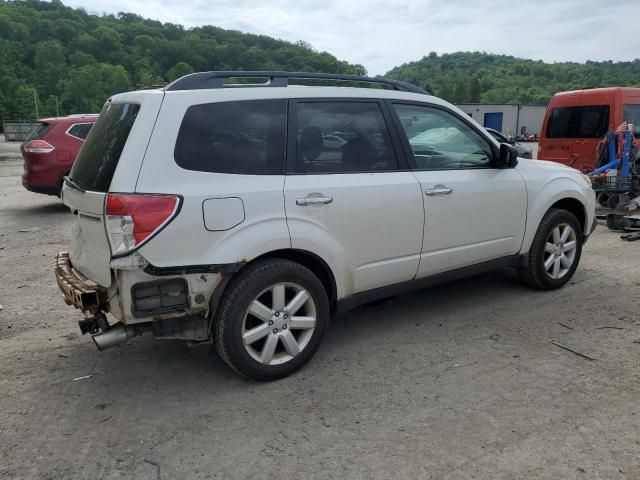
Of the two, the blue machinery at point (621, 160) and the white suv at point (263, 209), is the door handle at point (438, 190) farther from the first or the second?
the blue machinery at point (621, 160)

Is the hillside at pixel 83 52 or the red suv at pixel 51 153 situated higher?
the hillside at pixel 83 52

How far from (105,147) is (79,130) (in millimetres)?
7148

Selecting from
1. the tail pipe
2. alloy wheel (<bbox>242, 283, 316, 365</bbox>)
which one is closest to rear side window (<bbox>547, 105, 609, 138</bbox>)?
alloy wheel (<bbox>242, 283, 316, 365</bbox>)

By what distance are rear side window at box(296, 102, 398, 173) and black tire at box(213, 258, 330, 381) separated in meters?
0.69

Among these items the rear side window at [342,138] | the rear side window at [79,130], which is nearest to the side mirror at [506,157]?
the rear side window at [342,138]

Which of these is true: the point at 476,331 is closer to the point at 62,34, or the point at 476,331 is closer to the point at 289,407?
the point at 289,407

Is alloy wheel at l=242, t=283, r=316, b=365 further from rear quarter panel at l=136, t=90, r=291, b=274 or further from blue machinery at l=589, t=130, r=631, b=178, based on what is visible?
blue machinery at l=589, t=130, r=631, b=178

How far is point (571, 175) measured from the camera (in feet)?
16.7

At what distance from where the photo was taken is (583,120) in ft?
34.8

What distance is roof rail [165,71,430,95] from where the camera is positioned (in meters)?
3.19

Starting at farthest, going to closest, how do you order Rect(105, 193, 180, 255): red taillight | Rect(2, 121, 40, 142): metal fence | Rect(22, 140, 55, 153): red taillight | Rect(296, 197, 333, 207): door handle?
Rect(2, 121, 40, 142): metal fence
Rect(22, 140, 55, 153): red taillight
Rect(296, 197, 333, 207): door handle
Rect(105, 193, 180, 255): red taillight

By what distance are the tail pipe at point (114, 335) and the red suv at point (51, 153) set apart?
7.10 meters

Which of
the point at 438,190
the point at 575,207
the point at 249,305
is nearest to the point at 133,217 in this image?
the point at 249,305

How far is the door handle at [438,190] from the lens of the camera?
12.9 feet
